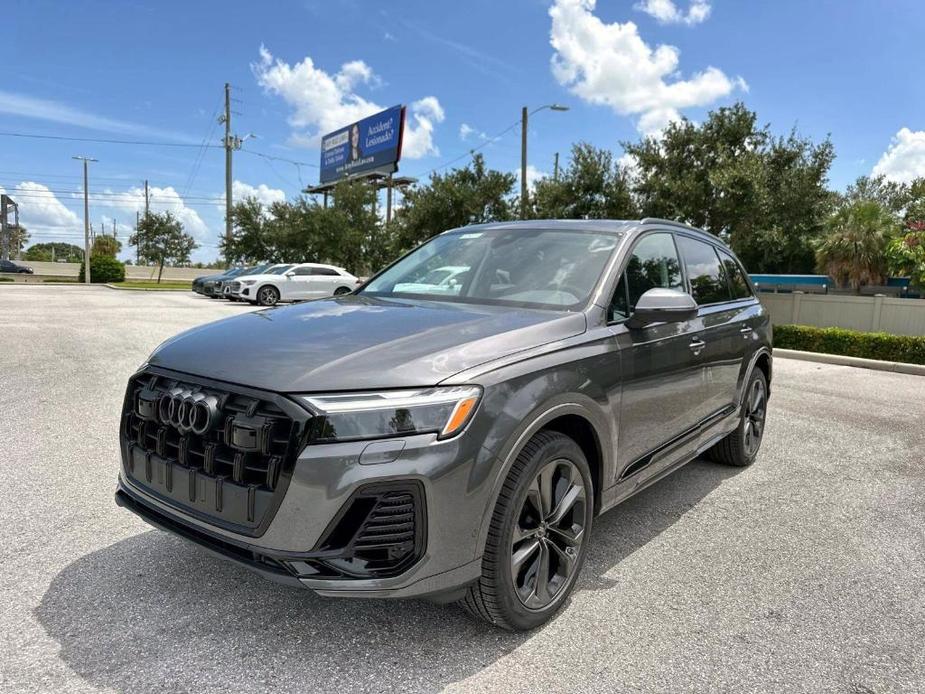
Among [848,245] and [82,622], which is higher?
[848,245]

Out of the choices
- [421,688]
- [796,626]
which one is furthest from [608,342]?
[421,688]

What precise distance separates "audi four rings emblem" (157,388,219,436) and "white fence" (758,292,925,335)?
44.9 feet

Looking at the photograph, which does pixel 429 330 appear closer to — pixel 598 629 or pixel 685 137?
pixel 598 629

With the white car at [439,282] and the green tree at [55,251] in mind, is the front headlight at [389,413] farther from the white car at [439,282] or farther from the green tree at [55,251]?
the green tree at [55,251]

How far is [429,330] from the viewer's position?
2.70 meters

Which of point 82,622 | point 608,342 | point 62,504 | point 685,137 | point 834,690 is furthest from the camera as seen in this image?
point 685,137

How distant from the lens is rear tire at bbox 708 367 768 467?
488cm

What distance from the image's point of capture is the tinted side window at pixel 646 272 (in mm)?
3336

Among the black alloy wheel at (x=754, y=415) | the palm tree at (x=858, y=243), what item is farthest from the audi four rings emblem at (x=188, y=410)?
the palm tree at (x=858, y=243)

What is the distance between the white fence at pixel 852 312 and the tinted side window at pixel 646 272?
11.1m

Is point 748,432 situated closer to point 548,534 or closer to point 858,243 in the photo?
point 548,534

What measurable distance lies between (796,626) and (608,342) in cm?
144

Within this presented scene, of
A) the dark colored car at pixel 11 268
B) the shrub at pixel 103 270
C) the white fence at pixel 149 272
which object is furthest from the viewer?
the dark colored car at pixel 11 268

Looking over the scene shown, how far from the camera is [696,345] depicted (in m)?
3.85
